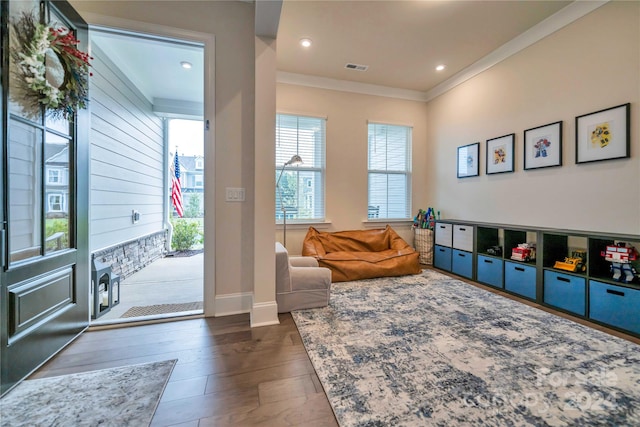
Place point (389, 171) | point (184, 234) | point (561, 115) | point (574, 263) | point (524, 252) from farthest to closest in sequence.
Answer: point (184, 234) → point (389, 171) → point (524, 252) → point (561, 115) → point (574, 263)

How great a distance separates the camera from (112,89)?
3289mm

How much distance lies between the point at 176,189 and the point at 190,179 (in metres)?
0.89

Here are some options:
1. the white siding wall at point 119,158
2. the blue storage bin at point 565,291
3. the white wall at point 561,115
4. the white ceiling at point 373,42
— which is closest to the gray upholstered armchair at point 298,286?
the white ceiling at point 373,42

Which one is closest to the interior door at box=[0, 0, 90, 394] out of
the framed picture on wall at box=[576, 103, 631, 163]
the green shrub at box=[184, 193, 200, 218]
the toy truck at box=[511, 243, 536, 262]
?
the green shrub at box=[184, 193, 200, 218]

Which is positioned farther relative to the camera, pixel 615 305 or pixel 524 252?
pixel 524 252

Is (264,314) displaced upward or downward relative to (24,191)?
downward

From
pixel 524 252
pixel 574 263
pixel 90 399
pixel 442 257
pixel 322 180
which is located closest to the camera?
pixel 90 399

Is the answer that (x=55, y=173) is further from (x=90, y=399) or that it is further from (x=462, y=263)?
(x=462, y=263)

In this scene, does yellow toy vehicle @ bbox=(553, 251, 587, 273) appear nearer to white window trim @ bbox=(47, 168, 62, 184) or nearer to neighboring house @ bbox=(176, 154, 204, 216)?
white window trim @ bbox=(47, 168, 62, 184)

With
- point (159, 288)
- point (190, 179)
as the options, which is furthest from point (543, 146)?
point (190, 179)

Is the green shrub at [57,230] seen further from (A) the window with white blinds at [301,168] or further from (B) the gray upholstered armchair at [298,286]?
(A) the window with white blinds at [301,168]

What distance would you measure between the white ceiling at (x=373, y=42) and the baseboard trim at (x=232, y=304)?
7.69 feet

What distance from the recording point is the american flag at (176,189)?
543 centimetres

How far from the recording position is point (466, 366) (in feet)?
5.23
